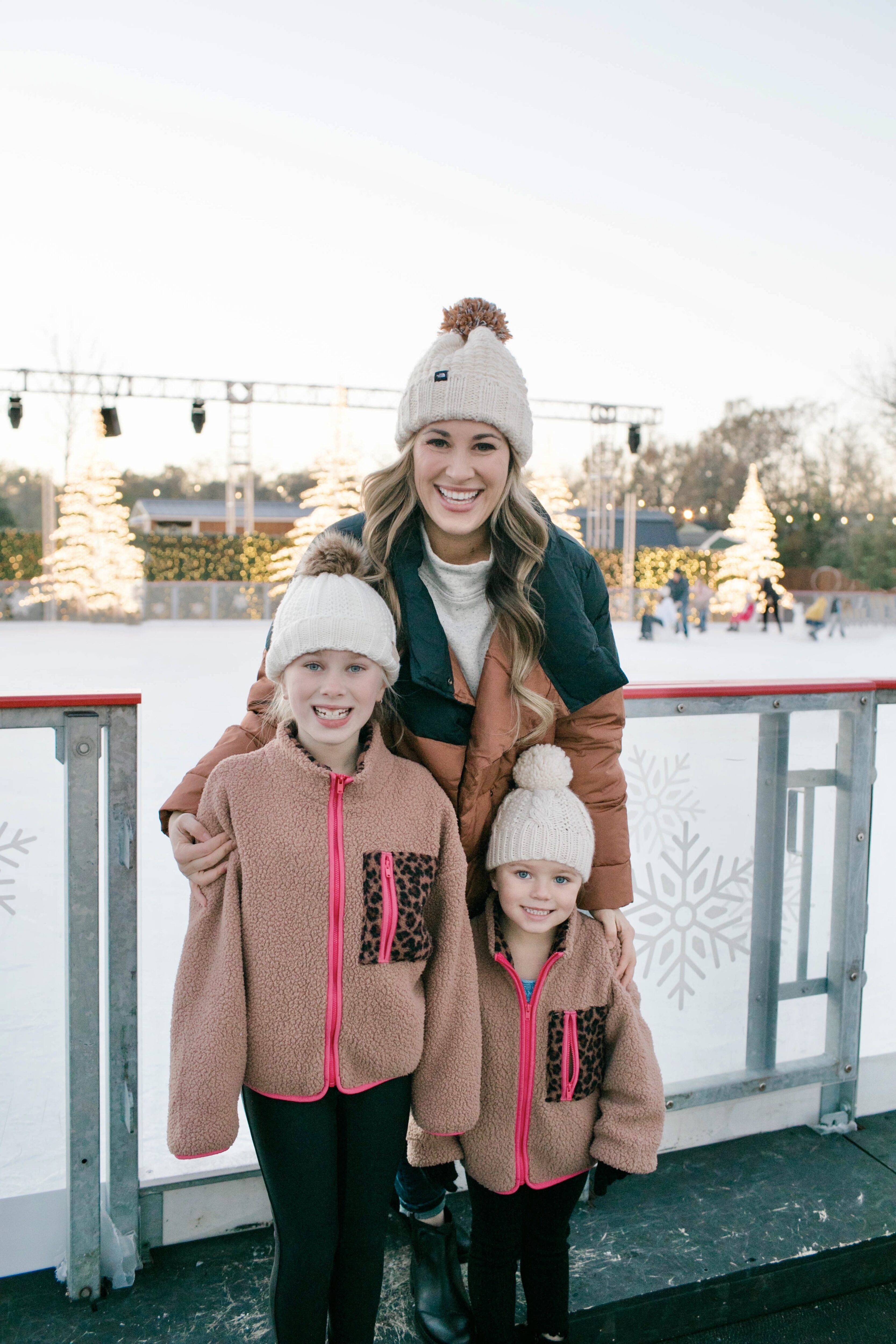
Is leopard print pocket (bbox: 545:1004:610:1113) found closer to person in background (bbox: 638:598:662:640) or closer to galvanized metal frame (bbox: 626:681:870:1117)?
galvanized metal frame (bbox: 626:681:870:1117)

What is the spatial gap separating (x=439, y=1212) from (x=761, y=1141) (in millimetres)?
863

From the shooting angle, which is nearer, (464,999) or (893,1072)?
(464,999)

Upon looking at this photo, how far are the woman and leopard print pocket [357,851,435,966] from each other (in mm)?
191

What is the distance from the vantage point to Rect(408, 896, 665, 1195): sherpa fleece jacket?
150 cm

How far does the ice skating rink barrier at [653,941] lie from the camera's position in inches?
63.7

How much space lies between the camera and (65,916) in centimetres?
164

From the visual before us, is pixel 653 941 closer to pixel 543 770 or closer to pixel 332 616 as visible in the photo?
pixel 543 770

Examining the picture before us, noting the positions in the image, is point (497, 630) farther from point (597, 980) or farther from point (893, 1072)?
point (893, 1072)

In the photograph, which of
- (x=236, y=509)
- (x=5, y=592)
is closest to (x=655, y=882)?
(x=5, y=592)

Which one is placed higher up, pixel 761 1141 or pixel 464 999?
pixel 464 999

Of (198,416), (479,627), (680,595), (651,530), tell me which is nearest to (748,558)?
(680,595)

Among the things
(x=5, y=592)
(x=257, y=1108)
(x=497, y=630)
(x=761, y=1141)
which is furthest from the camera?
(x=5, y=592)

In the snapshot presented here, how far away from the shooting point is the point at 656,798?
2014 millimetres

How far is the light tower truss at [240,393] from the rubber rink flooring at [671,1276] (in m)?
20.9
